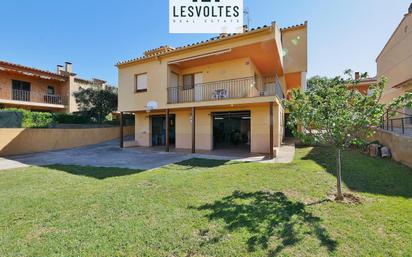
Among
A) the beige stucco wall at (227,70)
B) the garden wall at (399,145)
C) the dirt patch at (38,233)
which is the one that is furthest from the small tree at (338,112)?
the beige stucco wall at (227,70)

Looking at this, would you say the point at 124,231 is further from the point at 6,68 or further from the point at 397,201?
the point at 6,68

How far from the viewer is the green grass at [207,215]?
3.17 meters

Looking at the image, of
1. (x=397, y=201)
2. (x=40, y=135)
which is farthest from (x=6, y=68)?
(x=397, y=201)

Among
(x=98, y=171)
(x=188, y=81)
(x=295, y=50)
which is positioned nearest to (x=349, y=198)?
(x=98, y=171)

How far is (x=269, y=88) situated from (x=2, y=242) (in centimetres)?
1590

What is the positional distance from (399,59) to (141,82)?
909 inches

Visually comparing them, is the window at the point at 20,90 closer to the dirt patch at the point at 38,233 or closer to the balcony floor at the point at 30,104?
the balcony floor at the point at 30,104

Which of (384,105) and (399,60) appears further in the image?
(399,60)

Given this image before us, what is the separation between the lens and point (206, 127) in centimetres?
1405

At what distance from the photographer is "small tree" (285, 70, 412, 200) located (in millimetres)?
4734

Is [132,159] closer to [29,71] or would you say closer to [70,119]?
[70,119]

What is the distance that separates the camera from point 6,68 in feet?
65.9

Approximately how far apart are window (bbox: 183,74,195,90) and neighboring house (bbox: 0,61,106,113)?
12.3 m

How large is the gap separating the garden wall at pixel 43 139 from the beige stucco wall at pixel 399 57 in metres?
24.9
